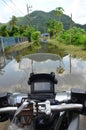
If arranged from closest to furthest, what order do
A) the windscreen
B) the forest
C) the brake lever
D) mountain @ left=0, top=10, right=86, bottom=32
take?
the brake lever
the windscreen
the forest
mountain @ left=0, top=10, right=86, bottom=32

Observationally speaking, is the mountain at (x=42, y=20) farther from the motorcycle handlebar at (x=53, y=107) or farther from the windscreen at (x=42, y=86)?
the motorcycle handlebar at (x=53, y=107)

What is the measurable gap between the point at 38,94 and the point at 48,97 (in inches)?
4.6

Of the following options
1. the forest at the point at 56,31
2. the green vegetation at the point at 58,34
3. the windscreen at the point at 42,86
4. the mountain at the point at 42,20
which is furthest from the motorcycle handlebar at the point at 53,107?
the mountain at the point at 42,20

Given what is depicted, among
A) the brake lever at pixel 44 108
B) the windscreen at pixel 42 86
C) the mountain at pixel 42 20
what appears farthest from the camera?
the mountain at pixel 42 20

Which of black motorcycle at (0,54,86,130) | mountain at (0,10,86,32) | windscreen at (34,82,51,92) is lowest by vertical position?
black motorcycle at (0,54,86,130)

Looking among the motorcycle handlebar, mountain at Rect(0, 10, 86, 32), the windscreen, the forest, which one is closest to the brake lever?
the motorcycle handlebar

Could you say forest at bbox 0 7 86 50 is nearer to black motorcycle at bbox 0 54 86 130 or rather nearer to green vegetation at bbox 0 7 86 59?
green vegetation at bbox 0 7 86 59

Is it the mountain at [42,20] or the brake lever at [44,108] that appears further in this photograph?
the mountain at [42,20]

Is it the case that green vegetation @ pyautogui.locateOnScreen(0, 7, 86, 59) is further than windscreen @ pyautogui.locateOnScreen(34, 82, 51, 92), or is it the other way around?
green vegetation @ pyautogui.locateOnScreen(0, 7, 86, 59)

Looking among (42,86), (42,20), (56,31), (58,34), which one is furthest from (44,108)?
(42,20)

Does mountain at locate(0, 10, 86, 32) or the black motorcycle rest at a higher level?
mountain at locate(0, 10, 86, 32)

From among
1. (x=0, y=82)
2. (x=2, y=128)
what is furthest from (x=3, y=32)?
(x=2, y=128)

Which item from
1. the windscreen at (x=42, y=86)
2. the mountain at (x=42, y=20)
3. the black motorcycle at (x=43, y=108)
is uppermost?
the mountain at (x=42, y=20)

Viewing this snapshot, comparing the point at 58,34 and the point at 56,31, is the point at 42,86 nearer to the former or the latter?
the point at 58,34
